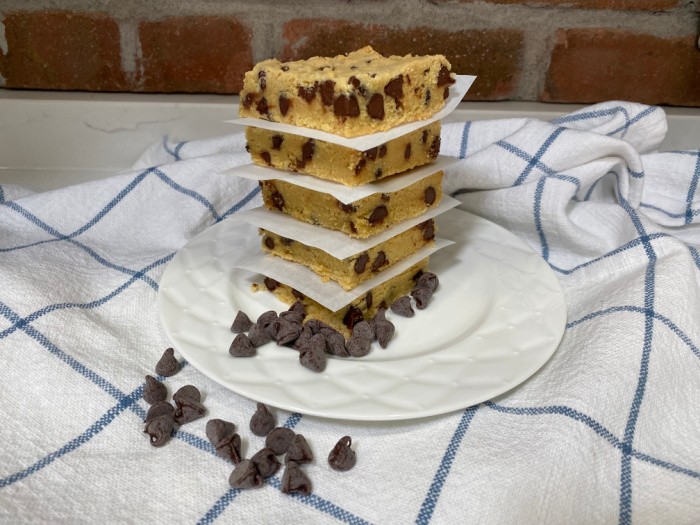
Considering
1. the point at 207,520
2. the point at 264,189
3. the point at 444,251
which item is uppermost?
the point at 264,189

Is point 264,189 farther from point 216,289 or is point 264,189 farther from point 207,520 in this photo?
point 207,520

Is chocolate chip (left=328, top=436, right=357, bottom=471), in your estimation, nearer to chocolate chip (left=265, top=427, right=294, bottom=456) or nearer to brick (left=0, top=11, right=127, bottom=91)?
chocolate chip (left=265, top=427, right=294, bottom=456)

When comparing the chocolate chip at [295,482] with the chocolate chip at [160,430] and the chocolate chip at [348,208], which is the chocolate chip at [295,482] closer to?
the chocolate chip at [160,430]

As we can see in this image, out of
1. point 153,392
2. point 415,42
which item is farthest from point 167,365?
point 415,42

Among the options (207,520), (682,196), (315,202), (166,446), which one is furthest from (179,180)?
Result: (682,196)

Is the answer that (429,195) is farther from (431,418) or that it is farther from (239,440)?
(239,440)

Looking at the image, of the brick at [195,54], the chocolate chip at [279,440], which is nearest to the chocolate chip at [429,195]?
the chocolate chip at [279,440]
